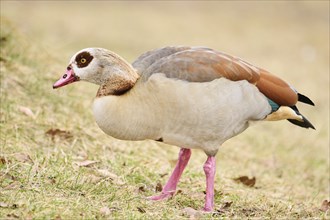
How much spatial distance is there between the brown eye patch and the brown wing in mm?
345

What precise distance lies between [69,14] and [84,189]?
11601mm

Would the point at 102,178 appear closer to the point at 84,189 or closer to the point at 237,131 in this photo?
the point at 84,189

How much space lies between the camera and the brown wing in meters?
4.30

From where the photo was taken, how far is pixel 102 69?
4.37 metres

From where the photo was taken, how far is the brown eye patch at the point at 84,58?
435 cm

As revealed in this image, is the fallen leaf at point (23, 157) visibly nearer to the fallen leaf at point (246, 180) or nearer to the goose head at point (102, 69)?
the goose head at point (102, 69)

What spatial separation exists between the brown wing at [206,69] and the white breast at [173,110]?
2.2 inches

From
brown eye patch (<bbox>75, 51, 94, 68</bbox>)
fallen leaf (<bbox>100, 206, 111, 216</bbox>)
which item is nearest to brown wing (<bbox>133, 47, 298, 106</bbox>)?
brown eye patch (<bbox>75, 51, 94, 68</bbox>)

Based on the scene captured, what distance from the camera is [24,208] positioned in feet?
12.5

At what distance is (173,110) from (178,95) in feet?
0.33

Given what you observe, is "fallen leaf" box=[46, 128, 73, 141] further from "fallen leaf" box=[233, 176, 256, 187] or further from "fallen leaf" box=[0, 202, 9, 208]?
"fallen leaf" box=[0, 202, 9, 208]

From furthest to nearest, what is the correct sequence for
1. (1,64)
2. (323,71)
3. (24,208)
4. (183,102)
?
(323,71), (1,64), (183,102), (24,208)

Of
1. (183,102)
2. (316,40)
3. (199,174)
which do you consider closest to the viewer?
(183,102)

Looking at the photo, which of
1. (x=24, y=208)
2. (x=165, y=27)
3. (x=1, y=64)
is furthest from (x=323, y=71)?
(x=24, y=208)
